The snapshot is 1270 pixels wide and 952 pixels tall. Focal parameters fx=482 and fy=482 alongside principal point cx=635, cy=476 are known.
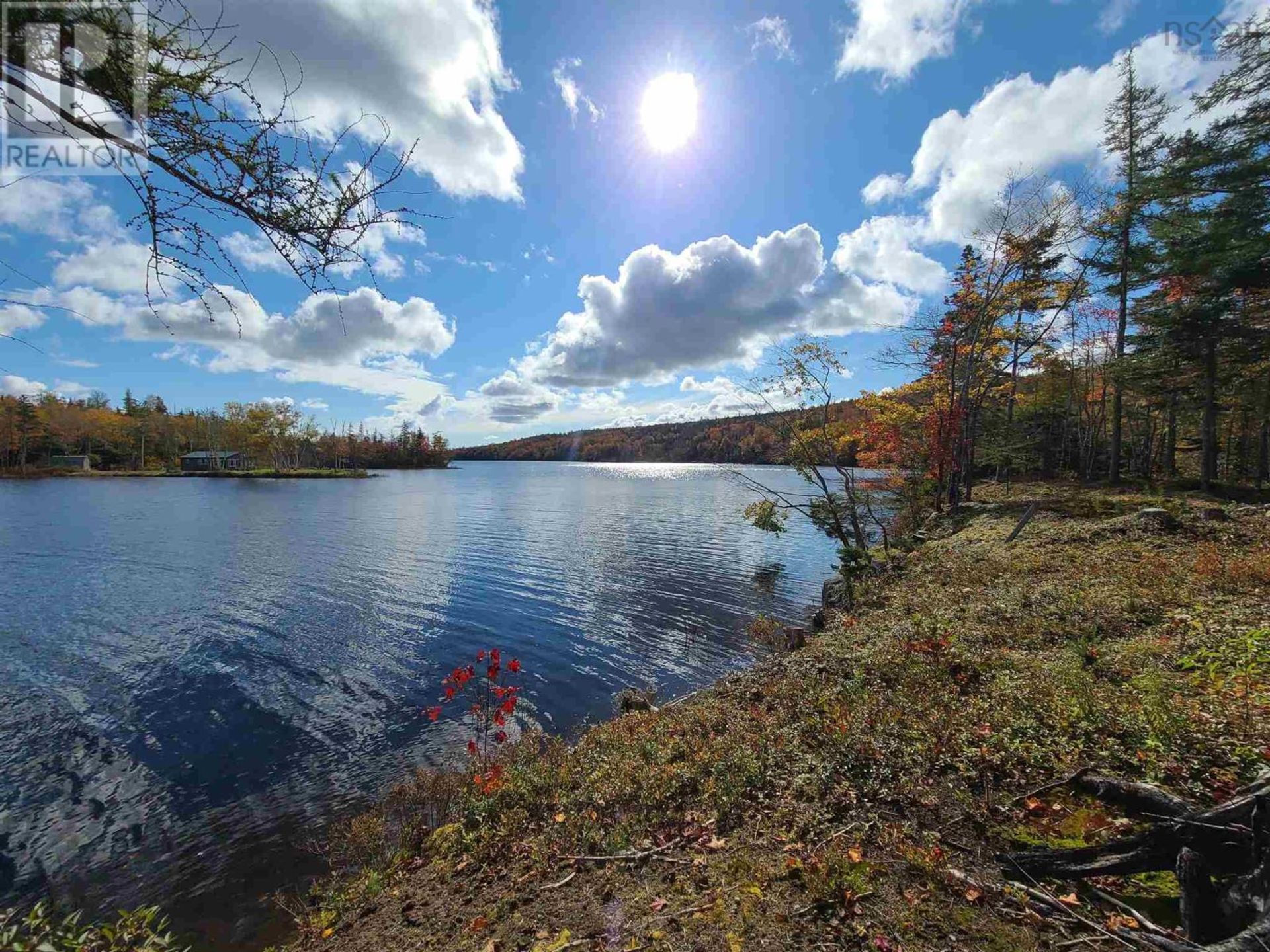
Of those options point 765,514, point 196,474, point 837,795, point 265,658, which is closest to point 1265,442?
point 765,514

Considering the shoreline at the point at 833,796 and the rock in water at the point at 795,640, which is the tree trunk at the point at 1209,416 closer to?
the shoreline at the point at 833,796

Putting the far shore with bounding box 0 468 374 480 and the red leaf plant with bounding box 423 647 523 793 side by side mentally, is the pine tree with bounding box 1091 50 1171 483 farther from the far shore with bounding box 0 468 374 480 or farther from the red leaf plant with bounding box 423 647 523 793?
the far shore with bounding box 0 468 374 480

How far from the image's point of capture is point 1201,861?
266 centimetres

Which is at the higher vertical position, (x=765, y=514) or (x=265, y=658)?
(x=765, y=514)

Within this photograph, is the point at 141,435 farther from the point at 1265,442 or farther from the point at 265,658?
the point at 1265,442

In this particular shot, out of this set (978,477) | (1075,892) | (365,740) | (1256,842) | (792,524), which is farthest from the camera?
(978,477)

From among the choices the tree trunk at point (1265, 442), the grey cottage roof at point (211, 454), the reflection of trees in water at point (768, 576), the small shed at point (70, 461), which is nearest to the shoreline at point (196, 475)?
the small shed at point (70, 461)

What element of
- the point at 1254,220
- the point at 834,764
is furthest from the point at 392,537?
the point at 1254,220

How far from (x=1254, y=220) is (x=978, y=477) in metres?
32.1

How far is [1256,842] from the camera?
8.57 ft

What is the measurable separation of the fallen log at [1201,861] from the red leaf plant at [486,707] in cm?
591

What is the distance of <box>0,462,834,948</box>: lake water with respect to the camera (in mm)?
6840

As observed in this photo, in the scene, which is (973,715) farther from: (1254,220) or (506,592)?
(1254,220)

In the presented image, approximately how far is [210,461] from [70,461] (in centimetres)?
2009
